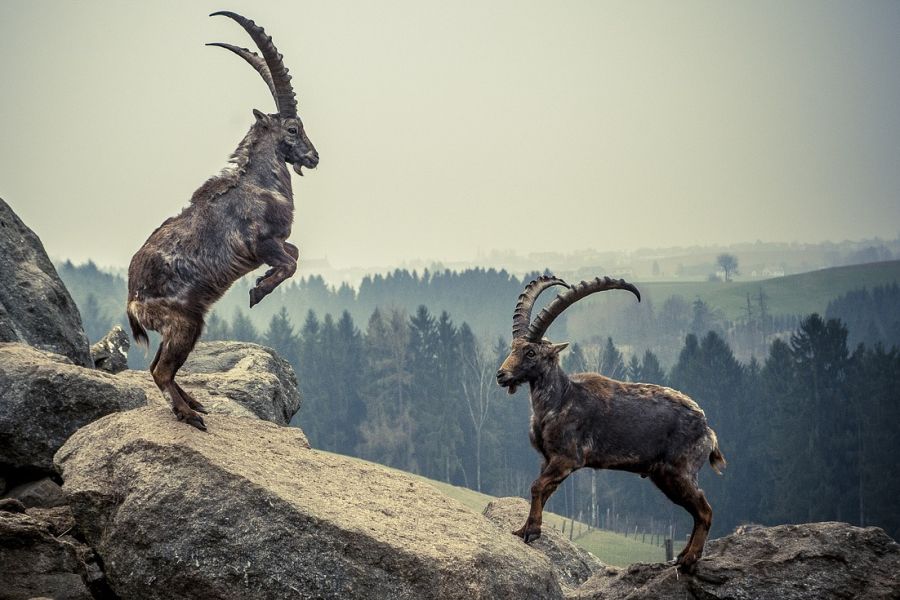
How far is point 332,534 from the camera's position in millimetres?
8938

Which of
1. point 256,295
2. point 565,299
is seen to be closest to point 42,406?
point 256,295

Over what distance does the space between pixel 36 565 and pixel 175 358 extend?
98.8 inches

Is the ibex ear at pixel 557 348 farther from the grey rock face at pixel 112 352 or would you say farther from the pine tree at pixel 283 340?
the pine tree at pixel 283 340

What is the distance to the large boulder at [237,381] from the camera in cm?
1391

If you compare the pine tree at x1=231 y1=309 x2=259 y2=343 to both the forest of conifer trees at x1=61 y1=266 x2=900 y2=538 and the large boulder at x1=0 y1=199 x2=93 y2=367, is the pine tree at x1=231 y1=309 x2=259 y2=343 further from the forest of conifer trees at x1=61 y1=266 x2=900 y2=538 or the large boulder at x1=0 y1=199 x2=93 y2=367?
the large boulder at x1=0 y1=199 x2=93 y2=367

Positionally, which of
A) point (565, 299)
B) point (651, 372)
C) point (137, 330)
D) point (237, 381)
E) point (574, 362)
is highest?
point (565, 299)

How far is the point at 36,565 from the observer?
30.0 feet

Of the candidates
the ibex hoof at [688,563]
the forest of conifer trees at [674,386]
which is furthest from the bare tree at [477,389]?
the ibex hoof at [688,563]

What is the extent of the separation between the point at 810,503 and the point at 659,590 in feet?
211

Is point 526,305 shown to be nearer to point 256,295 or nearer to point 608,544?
point 256,295

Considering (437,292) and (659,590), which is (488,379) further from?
(659,590)

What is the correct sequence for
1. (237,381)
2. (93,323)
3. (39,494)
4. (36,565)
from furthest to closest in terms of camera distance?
(93,323) → (237,381) → (39,494) → (36,565)

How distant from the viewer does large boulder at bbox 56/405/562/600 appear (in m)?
8.76

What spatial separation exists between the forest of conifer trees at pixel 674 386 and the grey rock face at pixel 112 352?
2380 inches
